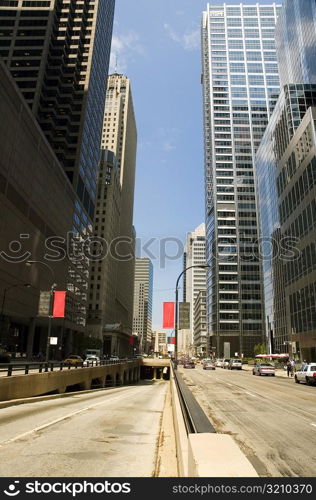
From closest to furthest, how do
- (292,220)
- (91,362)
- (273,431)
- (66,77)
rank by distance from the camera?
(273,431), (91,362), (292,220), (66,77)

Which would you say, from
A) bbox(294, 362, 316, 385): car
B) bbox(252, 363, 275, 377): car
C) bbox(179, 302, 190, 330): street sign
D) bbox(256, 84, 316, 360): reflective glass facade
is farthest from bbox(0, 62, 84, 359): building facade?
bbox(256, 84, 316, 360): reflective glass facade

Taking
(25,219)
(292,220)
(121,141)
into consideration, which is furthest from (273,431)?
(121,141)

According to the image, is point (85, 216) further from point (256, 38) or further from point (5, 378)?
point (256, 38)

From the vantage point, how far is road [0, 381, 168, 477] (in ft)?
19.9

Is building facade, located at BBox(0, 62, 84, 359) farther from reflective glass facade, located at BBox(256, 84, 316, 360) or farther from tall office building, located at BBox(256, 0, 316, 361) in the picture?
tall office building, located at BBox(256, 0, 316, 361)

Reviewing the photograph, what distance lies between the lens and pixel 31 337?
63938 millimetres

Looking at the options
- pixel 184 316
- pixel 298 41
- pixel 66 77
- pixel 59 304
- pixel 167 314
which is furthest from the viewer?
pixel 66 77

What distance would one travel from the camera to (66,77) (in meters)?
95.4

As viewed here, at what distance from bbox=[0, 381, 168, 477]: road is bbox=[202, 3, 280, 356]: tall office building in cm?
12531

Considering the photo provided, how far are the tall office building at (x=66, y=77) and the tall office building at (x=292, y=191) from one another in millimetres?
47067

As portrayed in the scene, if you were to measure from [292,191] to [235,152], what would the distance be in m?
95.7

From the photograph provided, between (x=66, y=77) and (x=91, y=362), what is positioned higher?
(x=66, y=77)

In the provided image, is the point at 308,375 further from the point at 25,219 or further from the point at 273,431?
the point at 25,219
